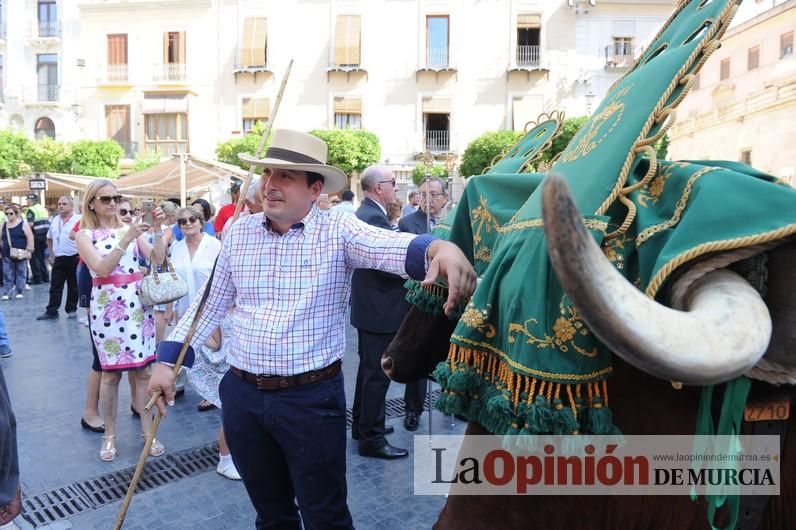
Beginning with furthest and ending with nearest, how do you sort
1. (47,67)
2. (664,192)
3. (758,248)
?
(47,67), (664,192), (758,248)

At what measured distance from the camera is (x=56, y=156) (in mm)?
29969

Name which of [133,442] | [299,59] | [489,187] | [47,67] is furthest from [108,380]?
[47,67]

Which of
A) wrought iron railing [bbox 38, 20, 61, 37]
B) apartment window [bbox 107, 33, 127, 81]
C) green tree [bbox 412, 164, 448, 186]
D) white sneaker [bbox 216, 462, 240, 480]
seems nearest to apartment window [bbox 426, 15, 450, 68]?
green tree [bbox 412, 164, 448, 186]

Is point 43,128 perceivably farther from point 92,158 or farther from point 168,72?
point 168,72

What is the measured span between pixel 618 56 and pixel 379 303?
29.7 meters

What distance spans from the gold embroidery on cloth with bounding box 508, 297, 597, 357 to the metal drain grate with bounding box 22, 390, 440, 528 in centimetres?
242

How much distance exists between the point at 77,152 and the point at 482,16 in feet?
72.0

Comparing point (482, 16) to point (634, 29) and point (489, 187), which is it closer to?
point (634, 29)

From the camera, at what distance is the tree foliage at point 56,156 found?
97.1 feet

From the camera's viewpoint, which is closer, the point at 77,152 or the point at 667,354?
the point at 667,354

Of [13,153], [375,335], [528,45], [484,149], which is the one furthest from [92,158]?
[375,335]

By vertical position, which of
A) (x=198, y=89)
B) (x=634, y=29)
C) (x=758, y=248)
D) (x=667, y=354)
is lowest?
(x=667, y=354)

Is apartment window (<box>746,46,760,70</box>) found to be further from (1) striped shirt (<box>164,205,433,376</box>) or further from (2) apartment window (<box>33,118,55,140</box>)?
(2) apartment window (<box>33,118,55,140</box>)

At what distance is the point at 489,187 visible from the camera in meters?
2.07
